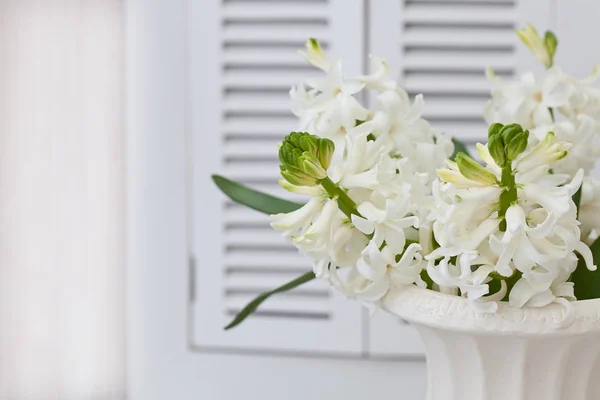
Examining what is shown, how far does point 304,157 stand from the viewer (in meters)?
0.52

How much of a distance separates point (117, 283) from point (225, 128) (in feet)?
1.28

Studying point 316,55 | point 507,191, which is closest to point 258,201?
point 316,55

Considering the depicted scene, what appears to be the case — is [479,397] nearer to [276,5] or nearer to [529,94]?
[529,94]

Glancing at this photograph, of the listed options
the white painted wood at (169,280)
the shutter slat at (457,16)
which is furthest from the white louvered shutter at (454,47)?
the white painted wood at (169,280)

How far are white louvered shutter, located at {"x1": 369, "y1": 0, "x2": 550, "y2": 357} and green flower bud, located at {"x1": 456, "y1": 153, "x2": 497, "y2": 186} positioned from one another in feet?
1.71

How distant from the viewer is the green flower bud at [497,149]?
0.48m

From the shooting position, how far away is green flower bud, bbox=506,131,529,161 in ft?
1.57

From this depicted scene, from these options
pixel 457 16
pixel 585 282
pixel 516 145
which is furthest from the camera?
pixel 457 16

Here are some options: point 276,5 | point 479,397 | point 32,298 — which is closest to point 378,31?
point 276,5

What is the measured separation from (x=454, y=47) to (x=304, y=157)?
1.81ft

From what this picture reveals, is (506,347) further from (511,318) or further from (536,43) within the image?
(536,43)

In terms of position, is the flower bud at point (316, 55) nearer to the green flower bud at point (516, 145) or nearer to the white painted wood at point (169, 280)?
the green flower bud at point (516, 145)

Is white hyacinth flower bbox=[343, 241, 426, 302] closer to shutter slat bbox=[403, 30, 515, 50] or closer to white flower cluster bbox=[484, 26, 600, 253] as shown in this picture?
white flower cluster bbox=[484, 26, 600, 253]

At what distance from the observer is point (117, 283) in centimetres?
130
